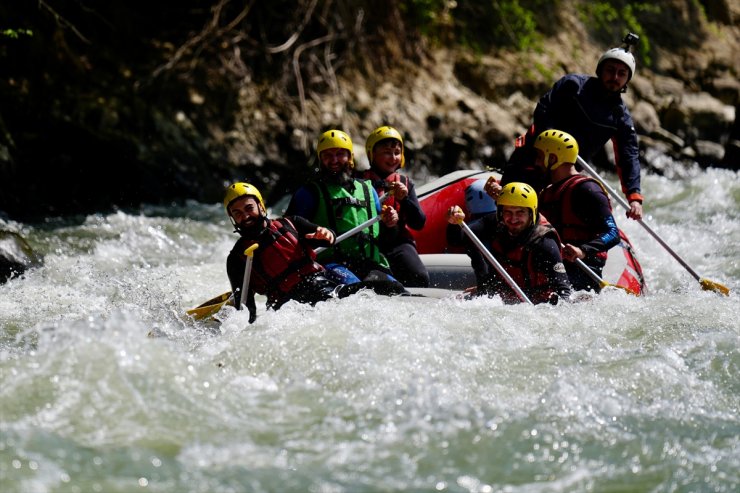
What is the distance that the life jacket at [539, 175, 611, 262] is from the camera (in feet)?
22.9

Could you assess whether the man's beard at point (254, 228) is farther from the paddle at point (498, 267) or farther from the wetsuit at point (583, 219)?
the wetsuit at point (583, 219)

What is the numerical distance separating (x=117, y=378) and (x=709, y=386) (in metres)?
3.02

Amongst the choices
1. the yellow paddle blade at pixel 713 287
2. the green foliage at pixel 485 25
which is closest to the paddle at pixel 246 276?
the yellow paddle blade at pixel 713 287

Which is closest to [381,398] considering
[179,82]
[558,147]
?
[558,147]

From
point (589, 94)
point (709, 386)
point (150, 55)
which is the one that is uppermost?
point (150, 55)

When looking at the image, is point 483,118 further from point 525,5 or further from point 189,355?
point 189,355

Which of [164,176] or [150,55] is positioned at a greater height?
[150,55]

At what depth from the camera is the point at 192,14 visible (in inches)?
499

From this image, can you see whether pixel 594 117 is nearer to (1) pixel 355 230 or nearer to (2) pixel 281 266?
(1) pixel 355 230

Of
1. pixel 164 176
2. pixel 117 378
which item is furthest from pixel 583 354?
pixel 164 176

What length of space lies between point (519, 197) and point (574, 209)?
2.17 ft

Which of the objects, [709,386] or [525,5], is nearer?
[709,386]

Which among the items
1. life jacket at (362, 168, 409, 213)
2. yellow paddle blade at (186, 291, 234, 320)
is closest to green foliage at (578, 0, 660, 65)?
life jacket at (362, 168, 409, 213)

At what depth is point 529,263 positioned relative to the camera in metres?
6.57
